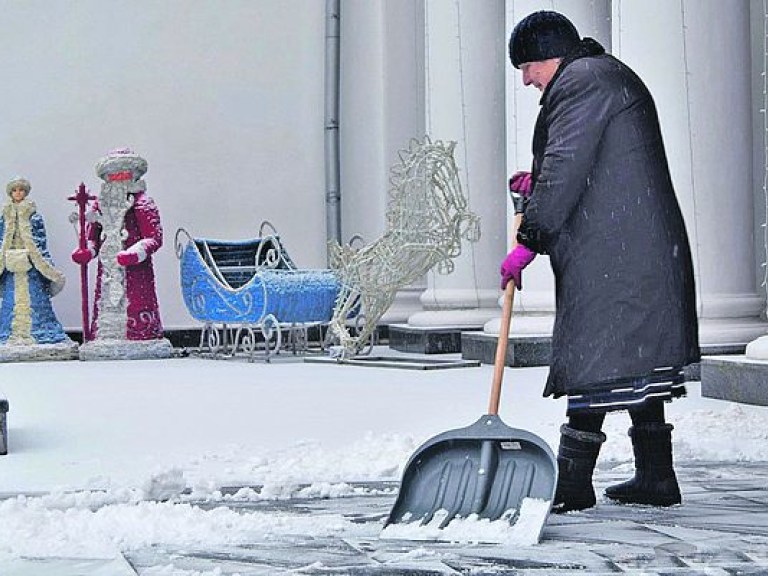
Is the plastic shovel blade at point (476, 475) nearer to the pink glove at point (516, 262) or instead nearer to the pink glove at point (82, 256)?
the pink glove at point (516, 262)

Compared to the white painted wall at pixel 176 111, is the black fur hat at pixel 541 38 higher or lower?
lower

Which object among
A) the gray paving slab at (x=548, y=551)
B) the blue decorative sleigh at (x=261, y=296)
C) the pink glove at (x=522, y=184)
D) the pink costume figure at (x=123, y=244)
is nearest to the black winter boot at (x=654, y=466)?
the gray paving slab at (x=548, y=551)

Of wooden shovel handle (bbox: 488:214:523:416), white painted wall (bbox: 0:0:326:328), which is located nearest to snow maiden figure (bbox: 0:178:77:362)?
white painted wall (bbox: 0:0:326:328)

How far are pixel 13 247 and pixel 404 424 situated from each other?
27.7ft

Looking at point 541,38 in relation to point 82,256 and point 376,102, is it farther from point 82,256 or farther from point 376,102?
point 376,102

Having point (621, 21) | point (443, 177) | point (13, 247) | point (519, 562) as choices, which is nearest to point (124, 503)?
point (519, 562)

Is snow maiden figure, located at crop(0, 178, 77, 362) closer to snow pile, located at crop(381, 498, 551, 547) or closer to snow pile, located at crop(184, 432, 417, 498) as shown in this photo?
snow pile, located at crop(184, 432, 417, 498)

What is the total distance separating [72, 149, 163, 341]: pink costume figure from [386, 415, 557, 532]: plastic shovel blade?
10.9 meters

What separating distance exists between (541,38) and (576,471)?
145cm

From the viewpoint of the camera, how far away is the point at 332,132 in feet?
61.2

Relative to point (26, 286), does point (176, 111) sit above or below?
above

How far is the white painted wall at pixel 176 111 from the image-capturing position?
57.2 feet

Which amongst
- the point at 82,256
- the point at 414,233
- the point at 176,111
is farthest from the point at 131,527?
the point at 176,111

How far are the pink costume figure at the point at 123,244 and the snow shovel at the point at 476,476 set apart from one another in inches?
429
